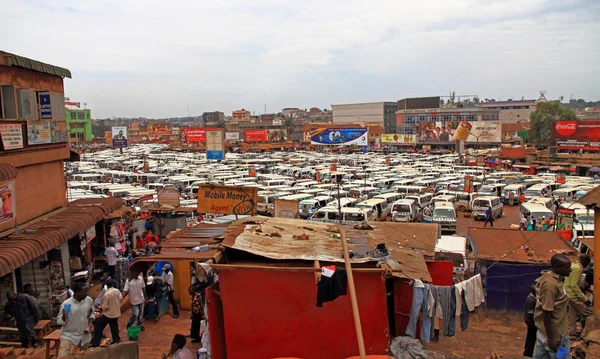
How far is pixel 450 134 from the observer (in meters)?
59.2

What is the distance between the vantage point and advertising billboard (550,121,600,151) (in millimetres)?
40969

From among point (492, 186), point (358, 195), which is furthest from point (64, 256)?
point (492, 186)

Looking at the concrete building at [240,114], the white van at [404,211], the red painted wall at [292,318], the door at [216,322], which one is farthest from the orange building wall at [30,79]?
the concrete building at [240,114]

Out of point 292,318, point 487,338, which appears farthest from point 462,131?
point 292,318

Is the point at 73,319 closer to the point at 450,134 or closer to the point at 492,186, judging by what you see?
the point at 492,186

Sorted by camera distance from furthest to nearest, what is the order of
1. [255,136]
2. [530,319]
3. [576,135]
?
1. [255,136]
2. [576,135]
3. [530,319]

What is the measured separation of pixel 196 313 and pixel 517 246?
261 inches

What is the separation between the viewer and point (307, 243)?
21.4ft

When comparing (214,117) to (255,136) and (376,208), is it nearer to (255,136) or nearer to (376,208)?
(255,136)

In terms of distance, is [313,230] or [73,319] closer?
[73,319]

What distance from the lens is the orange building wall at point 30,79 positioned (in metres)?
9.72

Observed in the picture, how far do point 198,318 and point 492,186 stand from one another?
918 inches

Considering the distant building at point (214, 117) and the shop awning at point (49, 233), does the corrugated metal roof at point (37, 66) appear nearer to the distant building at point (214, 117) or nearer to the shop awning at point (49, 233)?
the shop awning at point (49, 233)

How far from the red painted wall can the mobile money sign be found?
17.9ft
